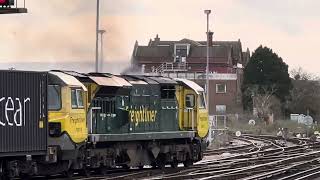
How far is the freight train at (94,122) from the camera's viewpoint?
1873cm

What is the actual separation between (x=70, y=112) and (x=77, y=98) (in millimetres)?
748

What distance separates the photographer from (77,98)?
2120cm

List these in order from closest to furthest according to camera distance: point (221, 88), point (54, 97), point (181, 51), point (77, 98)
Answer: point (54, 97), point (77, 98), point (221, 88), point (181, 51)

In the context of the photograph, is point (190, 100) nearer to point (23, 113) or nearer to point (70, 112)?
point (70, 112)

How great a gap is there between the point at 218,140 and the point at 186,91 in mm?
17678

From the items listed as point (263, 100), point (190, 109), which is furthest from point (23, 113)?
point (263, 100)

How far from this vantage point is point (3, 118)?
18.1 m

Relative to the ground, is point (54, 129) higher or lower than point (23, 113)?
lower

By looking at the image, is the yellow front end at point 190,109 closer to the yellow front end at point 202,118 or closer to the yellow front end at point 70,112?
the yellow front end at point 202,118

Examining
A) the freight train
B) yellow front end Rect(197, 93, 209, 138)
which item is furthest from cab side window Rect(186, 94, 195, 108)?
yellow front end Rect(197, 93, 209, 138)

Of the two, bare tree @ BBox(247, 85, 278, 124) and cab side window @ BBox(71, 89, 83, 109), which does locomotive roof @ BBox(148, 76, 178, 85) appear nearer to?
cab side window @ BBox(71, 89, 83, 109)

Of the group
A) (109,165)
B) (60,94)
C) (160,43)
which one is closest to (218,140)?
(109,165)

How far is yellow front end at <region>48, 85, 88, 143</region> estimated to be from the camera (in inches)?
801

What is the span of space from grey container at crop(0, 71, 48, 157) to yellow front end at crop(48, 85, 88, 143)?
78cm
